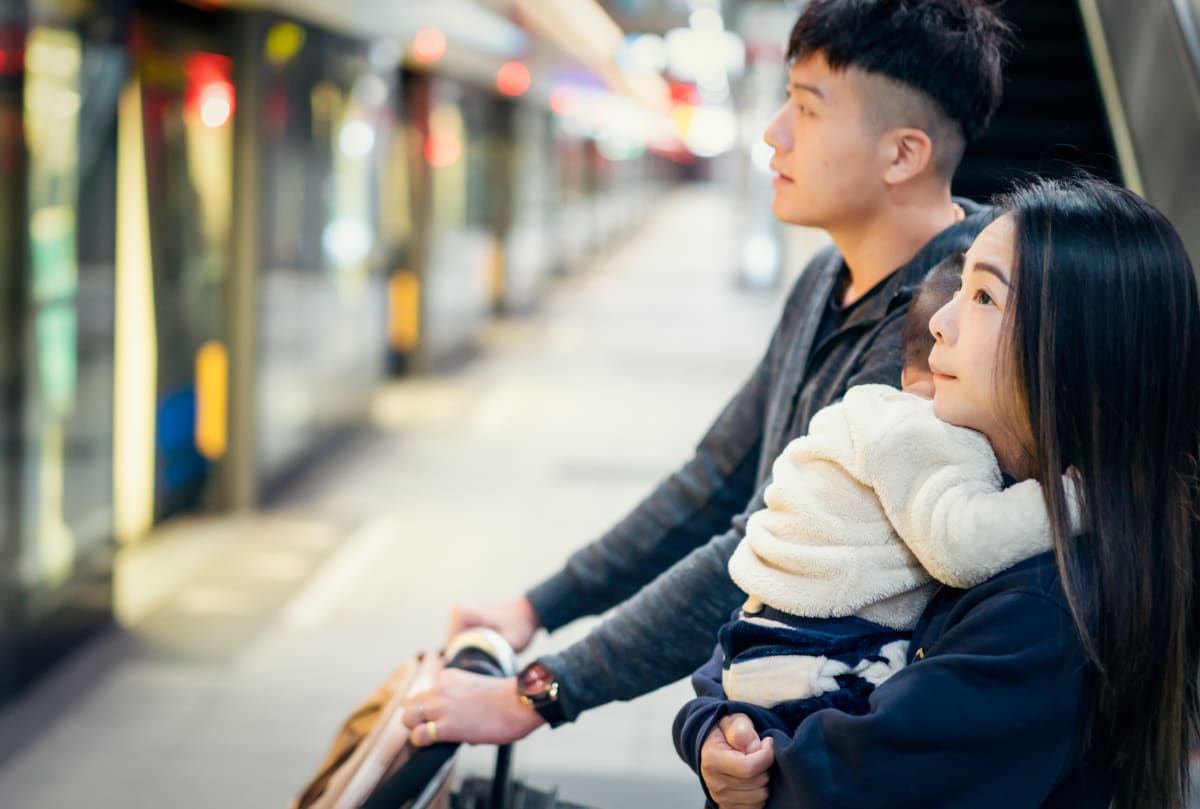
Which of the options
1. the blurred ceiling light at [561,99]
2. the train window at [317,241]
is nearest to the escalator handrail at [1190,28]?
the train window at [317,241]

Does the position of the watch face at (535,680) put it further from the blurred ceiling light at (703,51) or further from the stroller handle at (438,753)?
the blurred ceiling light at (703,51)

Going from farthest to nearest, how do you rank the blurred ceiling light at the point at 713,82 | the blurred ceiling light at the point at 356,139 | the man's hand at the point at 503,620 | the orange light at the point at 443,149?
the blurred ceiling light at the point at 713,82 < the orange light at the point at 443,149 < the blurred ceiling light at the point at 356,139 < the man's hand at the point at 503,620

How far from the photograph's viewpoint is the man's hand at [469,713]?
1531mm

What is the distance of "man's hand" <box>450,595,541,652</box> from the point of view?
180 cm

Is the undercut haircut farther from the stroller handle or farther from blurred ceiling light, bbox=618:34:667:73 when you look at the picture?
blurred ceiling light, bbox=618:34:667:73

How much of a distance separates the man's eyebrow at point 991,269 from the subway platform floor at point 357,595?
1.11 metres

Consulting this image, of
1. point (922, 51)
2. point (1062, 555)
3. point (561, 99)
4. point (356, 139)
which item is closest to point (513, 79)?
point (561, 99)

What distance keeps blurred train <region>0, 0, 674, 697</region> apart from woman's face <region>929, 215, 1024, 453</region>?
364 centimetres

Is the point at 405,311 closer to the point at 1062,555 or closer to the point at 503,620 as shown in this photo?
the point at 503,620

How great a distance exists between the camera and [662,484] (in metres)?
1.83

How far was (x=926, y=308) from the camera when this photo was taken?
138 centimetres

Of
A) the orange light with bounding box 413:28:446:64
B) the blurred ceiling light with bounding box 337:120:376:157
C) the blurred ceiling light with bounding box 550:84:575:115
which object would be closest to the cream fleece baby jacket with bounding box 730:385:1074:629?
the blurred ceiling light with bounding box 337:120:376:157

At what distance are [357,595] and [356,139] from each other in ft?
13.2

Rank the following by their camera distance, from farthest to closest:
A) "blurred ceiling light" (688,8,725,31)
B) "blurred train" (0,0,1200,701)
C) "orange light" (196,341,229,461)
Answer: "blurred ceiling light" (688,8,725,31), "orange light" (196,341,229,461), "blurred train" (0,0,1200,701)
